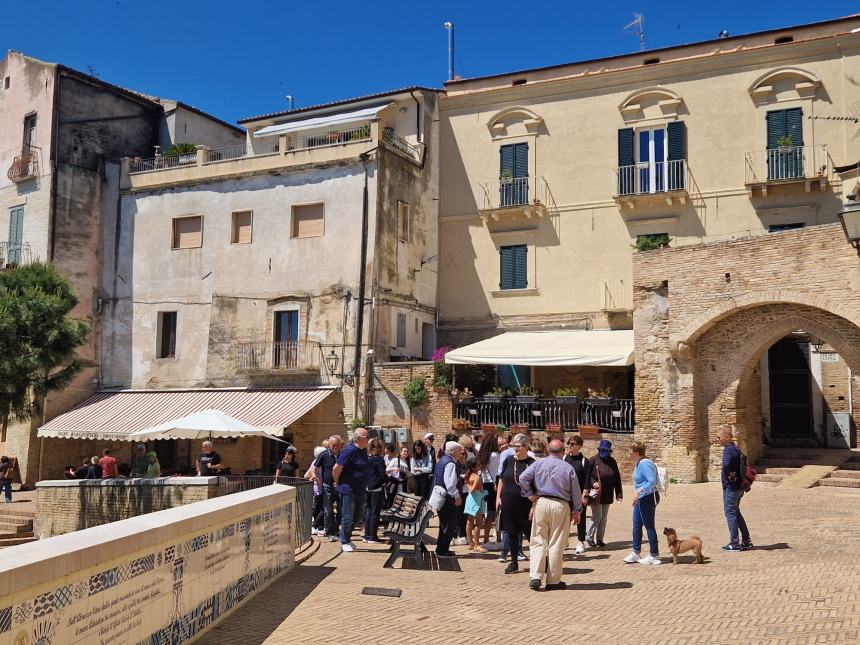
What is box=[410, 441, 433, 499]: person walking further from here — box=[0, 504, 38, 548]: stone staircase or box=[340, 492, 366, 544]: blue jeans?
box=[0, 504, 38, 548]: stone staircase

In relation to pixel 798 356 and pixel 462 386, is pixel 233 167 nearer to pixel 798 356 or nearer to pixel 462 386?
pixel 462 386

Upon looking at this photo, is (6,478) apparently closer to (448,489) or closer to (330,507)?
(330,507)

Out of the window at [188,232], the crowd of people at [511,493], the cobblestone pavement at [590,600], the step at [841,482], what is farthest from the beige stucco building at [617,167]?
the cobblestone pavement at [590,600]

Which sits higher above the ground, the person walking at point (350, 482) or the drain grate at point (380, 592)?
the person walking at point (350, 482)

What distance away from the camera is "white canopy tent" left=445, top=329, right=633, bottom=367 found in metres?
21.2

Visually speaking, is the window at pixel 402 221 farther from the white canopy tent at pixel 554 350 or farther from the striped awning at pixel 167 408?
the striped awning at pixel 167 408

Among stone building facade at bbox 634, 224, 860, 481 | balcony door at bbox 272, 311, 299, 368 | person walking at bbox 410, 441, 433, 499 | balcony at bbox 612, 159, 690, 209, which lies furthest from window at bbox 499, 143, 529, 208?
person walking at bbox 410, 441, 433, 499

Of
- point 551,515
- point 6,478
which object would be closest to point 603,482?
point 551,515

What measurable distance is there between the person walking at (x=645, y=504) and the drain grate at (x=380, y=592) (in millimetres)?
3286

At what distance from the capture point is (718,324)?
1961cm

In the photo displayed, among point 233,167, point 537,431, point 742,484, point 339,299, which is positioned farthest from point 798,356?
point 233,167

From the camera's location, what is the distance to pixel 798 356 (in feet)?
81.9

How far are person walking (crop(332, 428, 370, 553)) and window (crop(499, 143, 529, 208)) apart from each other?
1524 cm

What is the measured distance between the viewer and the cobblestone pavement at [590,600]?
7.08 metres
